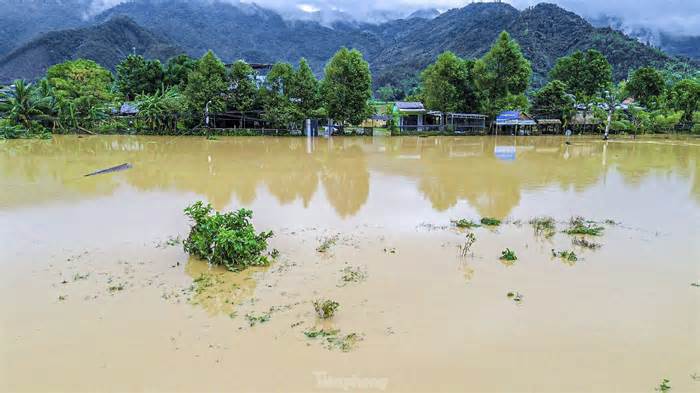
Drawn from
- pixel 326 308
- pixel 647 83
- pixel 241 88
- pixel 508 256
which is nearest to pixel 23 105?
pixel 241 88

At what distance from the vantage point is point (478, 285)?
6367mm

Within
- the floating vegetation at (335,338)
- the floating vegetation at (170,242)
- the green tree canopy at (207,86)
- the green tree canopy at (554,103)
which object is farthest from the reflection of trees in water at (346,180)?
the green tree canopy at (554,103)

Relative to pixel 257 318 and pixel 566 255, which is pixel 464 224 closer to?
pixel 566 255

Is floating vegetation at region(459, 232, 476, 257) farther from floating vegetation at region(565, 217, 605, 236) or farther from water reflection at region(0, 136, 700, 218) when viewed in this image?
water reflection at region(0, 136, 700, 218)

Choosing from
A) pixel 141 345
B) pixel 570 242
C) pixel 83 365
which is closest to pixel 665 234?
Answer: pixel 570 242

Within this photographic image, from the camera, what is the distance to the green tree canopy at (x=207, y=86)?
28.2m

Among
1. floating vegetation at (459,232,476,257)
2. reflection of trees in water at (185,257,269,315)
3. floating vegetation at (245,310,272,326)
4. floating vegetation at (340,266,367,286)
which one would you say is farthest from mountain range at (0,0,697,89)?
floating vegetation at (245,310,272,326)

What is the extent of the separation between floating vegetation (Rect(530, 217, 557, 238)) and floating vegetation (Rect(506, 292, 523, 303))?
9.36 ft

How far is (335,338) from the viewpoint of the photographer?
5.02 meters

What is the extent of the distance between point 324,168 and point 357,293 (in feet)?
36.6

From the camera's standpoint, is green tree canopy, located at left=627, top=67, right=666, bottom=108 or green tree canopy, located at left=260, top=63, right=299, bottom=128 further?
green tree canopy, located at left=627, top=67, right=666, bottom=108

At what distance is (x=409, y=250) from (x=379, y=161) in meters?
11.6

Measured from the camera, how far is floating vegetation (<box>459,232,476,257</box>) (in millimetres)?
7582

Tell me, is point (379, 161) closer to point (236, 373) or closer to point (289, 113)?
point (289, 113)
